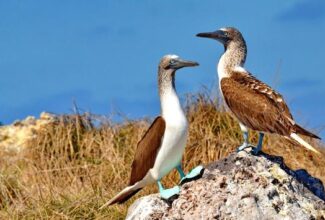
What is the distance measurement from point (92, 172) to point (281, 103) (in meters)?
4.85

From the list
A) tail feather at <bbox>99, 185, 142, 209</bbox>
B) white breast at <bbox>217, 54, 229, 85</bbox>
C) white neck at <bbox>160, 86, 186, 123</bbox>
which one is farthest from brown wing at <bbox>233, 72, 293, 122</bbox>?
tail feather at <bbox>99, 185, 142, 209</bbox>

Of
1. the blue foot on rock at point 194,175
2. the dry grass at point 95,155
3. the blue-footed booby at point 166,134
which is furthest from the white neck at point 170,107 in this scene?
the dry grass at point 95,155

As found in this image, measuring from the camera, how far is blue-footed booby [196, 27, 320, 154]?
21.1 ft

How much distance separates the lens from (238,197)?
226 inches

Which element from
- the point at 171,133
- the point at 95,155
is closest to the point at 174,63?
the point at 171,133

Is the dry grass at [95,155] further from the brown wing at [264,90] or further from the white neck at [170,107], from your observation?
the white neck at [170,107]

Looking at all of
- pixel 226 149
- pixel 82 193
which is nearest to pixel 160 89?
pixel 82 193

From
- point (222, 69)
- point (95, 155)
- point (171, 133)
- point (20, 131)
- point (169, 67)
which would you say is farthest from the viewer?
point (20, 131)

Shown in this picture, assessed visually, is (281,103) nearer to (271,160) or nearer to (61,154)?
(271,160)

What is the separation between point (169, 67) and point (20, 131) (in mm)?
8414

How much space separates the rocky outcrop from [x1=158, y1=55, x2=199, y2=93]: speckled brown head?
6998mm

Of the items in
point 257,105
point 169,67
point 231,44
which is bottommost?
point 257,105

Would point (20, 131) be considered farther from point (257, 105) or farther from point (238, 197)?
point (238, 197)

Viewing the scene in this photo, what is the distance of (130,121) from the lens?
40.5 feet
